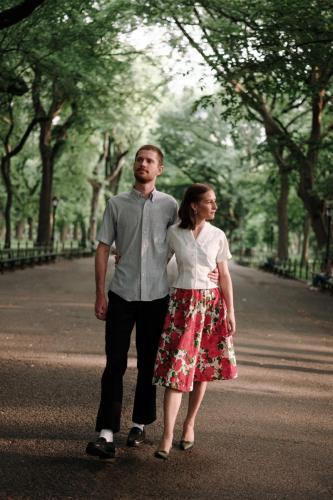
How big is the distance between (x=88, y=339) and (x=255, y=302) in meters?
8.90

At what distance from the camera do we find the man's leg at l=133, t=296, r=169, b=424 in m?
4.86

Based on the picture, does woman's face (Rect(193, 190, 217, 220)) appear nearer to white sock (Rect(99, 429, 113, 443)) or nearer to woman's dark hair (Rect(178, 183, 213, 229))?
woman's dark hair (Rect(178, 183, 213, 229))

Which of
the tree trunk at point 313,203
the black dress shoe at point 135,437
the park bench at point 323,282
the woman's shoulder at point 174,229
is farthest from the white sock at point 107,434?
the tree trunk at point 313,203

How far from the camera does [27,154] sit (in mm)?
45500

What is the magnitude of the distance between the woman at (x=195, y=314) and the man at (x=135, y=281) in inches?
4.4

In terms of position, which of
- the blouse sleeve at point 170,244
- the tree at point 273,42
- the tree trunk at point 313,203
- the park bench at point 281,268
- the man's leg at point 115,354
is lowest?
the park bench at point 281,268

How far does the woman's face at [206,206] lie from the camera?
4.85 m

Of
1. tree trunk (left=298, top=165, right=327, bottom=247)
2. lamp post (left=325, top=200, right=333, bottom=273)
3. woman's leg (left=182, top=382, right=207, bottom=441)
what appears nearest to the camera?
woman's leg (left=182, top=382, right=207, bottom=441)

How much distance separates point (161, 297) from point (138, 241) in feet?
1.32

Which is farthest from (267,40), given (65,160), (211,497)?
(65,160)

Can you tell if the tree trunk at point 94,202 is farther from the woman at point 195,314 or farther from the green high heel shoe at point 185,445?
the green high heel shoe at point 185,445

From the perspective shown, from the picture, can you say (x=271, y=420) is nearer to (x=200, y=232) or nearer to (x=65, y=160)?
(x=200, y=232)

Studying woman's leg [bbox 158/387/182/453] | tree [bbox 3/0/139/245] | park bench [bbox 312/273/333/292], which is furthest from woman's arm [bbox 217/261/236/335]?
park bench [bbox 312/273/333/292]

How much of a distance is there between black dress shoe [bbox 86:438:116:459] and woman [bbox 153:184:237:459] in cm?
44
